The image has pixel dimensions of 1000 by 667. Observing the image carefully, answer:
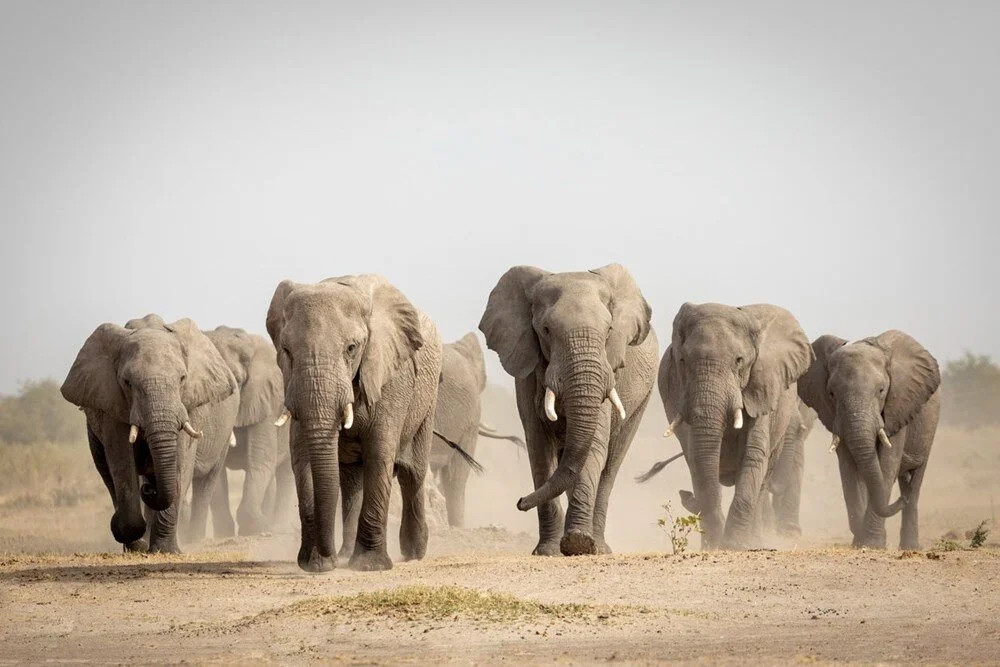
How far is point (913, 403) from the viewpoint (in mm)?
22109

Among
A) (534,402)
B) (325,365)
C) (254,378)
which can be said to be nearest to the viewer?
(325,365)

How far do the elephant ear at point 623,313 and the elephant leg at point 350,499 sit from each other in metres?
2.83

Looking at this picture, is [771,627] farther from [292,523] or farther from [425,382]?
[292,523]

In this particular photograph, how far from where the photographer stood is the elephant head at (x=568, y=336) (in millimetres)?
16125

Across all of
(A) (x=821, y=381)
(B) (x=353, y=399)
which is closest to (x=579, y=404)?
(B) (x=353, y=399)

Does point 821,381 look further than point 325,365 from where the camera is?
Yes

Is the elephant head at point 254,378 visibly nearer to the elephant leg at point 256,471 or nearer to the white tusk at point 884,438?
the elephant leg at point 256,471

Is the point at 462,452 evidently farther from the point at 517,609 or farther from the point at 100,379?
the point at 517,609

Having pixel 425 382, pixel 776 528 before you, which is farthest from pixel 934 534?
pixel 425 382

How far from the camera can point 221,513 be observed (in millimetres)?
28109

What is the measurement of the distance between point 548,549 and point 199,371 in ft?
18.3

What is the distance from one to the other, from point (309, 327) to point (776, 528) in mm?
14356

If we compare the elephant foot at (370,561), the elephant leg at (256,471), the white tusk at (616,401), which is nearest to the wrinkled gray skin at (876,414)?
the white tusk at (616,401)

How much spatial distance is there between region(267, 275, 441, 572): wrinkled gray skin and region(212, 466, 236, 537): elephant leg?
38.3ft
